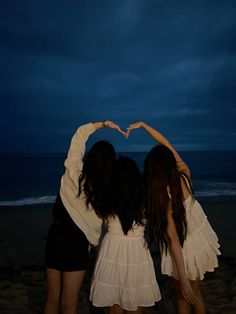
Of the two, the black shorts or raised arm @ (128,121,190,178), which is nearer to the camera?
the black shorts

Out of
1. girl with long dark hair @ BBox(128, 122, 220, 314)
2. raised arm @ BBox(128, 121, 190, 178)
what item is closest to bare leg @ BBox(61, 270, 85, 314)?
girl with long dark hair @ BBox(128, 122, 220, 314)

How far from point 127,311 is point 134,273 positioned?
421 mm

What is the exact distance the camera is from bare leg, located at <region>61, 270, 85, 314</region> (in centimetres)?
251

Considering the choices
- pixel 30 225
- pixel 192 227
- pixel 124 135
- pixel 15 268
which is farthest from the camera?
pixel 30 225

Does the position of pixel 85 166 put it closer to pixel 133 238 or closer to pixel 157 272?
pixel 133 238

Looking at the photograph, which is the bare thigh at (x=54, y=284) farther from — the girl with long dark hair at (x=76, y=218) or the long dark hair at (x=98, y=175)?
Answer: the long dark hair at (x=98, y=175)

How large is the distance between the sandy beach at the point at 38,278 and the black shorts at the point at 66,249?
5.41 feet

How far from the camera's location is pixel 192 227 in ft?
8.68

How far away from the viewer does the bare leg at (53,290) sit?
8.36ft

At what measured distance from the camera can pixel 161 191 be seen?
7.87 ft

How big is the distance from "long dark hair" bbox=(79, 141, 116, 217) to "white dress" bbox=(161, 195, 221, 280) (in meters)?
0.68

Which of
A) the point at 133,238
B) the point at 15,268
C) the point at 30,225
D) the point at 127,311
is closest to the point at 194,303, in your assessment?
the point at 127,311

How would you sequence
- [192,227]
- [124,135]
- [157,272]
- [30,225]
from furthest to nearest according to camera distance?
[30,225] → [157,272] → [124,135] → [192,227]

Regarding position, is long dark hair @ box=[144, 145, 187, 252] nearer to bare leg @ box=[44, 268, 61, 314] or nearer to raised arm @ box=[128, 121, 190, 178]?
raised arm @ box=[128, 121, 190, 178]
